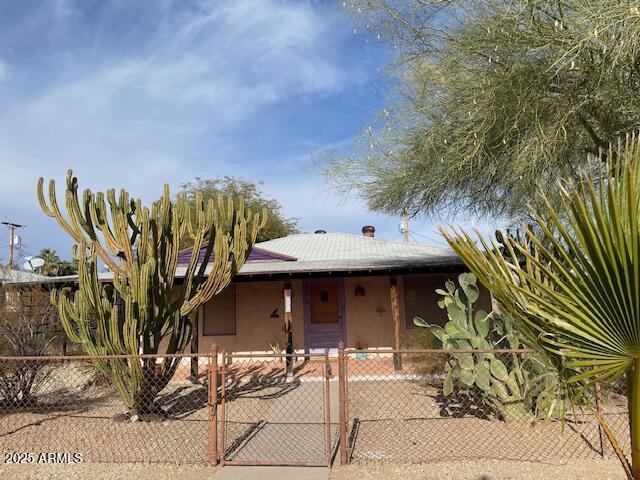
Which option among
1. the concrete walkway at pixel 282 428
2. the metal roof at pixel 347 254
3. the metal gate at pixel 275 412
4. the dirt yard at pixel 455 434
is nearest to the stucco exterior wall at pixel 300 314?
the metal roof at pixel 347 254

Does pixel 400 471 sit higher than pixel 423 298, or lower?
lower

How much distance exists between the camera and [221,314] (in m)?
13.3

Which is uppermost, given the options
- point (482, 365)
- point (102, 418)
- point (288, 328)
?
point (288, 328)

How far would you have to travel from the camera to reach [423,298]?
12938 mm

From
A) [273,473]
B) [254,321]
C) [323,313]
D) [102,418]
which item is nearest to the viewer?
[273,473]

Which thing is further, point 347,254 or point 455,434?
point 347,254

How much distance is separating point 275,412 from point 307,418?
0.69m

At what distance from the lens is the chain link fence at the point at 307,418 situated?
5.41m

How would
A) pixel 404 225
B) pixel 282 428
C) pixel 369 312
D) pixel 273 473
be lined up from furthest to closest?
pixel 369 312 < pixel 404 225 < pixel 282 428 < pixel 273 473

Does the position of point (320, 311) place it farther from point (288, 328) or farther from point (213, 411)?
A: point (213, 411)

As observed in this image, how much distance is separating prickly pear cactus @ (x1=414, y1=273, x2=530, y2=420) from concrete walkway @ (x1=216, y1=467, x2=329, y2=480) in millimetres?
2546

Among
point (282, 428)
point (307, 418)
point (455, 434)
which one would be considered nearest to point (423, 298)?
point (307, 418)

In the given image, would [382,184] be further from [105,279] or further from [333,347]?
[105,279]

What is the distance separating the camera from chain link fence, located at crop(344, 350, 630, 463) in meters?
5.45
